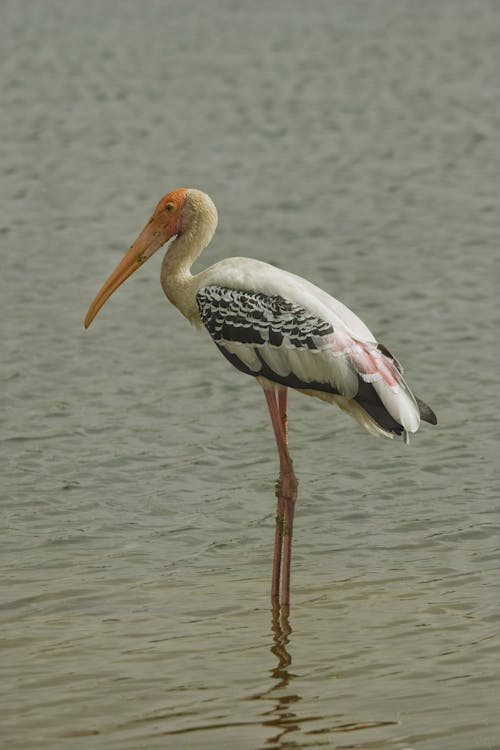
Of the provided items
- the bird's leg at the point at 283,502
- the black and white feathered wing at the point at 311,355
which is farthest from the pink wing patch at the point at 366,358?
the bird's leg at the point at 283,502

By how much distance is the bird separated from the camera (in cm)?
827

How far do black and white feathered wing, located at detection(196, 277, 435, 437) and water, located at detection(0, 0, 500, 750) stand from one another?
99cm

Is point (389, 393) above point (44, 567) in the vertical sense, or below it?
above

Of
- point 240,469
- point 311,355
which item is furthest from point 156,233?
point 240,469

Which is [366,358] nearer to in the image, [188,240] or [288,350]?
[288,350]

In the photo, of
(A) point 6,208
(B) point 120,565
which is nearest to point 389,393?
(B) point 120,565

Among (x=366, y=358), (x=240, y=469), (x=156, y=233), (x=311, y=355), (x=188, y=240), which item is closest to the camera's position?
(x=366, y=358)

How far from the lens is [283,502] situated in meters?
8.87

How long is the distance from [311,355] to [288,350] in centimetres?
15

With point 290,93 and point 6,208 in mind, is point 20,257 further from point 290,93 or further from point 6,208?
point 290,93

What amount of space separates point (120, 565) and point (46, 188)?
46.2 feet

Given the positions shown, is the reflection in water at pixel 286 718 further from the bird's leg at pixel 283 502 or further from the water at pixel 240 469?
the bird's leg at pixel 283 502

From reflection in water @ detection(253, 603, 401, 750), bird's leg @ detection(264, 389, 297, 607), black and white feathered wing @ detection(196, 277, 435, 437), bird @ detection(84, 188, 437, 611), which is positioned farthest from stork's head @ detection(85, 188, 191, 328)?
reflection in water @ detection(253, 603, 401, 750)

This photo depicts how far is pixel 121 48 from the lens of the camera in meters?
39.8
